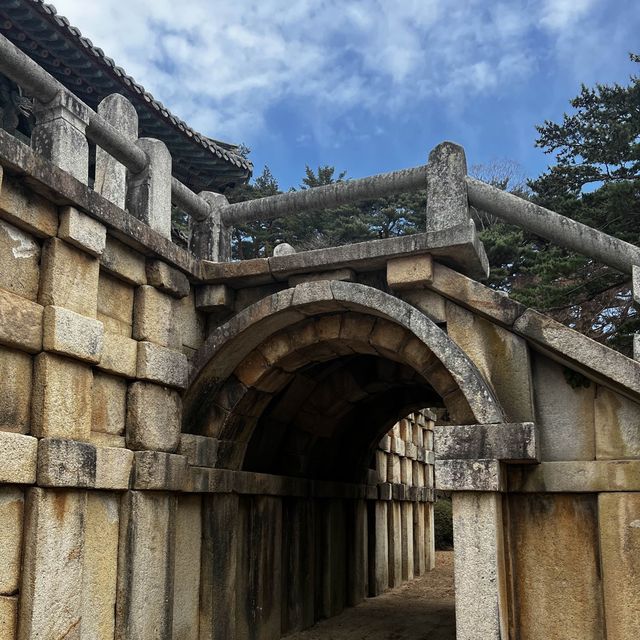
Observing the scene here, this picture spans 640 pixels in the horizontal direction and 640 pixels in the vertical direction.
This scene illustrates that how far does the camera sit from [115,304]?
5445 mm

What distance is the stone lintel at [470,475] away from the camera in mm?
4984

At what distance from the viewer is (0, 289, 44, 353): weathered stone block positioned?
14.1 ft

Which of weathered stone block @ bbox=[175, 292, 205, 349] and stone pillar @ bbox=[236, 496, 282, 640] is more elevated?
weathered stone block @ bbox=[175, 292, 205, 349]

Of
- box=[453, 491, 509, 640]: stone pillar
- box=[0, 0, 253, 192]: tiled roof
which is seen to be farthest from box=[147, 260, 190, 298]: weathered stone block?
box=[453, 491, 509, 640]: stone pillar

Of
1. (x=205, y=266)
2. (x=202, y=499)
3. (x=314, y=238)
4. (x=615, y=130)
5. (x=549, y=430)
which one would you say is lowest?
(x=202, y=499)

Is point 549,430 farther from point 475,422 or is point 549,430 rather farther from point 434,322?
point 434,322

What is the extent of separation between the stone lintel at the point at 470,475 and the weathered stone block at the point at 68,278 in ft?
8.85

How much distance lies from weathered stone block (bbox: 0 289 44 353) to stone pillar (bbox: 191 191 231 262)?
2.49 meters

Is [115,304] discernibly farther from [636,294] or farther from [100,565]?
[636,294]

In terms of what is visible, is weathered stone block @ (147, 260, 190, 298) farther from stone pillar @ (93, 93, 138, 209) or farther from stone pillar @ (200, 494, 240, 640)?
stone pillar @ (200, 494, 240, 640)

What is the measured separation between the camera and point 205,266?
6.38m

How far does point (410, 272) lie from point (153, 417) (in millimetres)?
2296

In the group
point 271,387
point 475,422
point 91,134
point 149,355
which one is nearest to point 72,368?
point 149,355

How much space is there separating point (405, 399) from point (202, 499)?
164 inches
